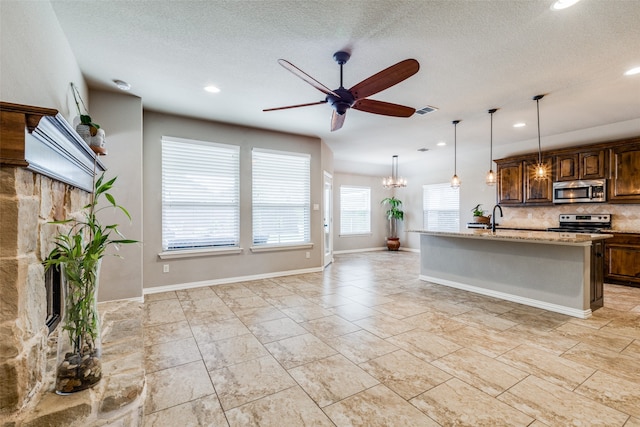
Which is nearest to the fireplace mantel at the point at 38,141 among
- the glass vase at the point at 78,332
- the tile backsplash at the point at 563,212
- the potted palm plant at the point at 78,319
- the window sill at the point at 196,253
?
the potted palm plant at the point at 78,319

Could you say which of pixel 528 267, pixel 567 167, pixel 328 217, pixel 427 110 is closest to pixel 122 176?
pixel 328 217

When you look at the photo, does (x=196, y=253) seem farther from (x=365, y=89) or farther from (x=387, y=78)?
(x=387, y=78)

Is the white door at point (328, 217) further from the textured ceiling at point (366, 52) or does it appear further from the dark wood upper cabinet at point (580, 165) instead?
the dark wood upper cabinet at point (580, 165)

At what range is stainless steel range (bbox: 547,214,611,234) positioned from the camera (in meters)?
5.16

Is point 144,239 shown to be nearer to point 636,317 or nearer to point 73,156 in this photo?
point 73,156

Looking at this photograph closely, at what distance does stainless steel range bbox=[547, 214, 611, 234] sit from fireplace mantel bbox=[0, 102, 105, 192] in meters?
7.18

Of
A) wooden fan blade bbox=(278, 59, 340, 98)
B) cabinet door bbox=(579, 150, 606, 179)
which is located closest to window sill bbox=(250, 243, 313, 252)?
wooden fan blade bbox=(278, 59, 340, 98)

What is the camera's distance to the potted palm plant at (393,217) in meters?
9.24

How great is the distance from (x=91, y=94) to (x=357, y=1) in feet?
11.6

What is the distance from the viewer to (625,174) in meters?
4.84

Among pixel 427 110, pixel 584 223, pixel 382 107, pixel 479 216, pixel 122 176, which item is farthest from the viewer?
pixel 479 216

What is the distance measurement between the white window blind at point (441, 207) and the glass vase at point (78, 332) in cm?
792

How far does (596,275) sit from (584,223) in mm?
2413

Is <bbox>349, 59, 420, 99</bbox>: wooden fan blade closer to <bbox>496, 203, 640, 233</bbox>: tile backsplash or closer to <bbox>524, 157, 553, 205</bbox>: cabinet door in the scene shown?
<bbox>524, 157, 553, 205</bbox>: cabinet door
